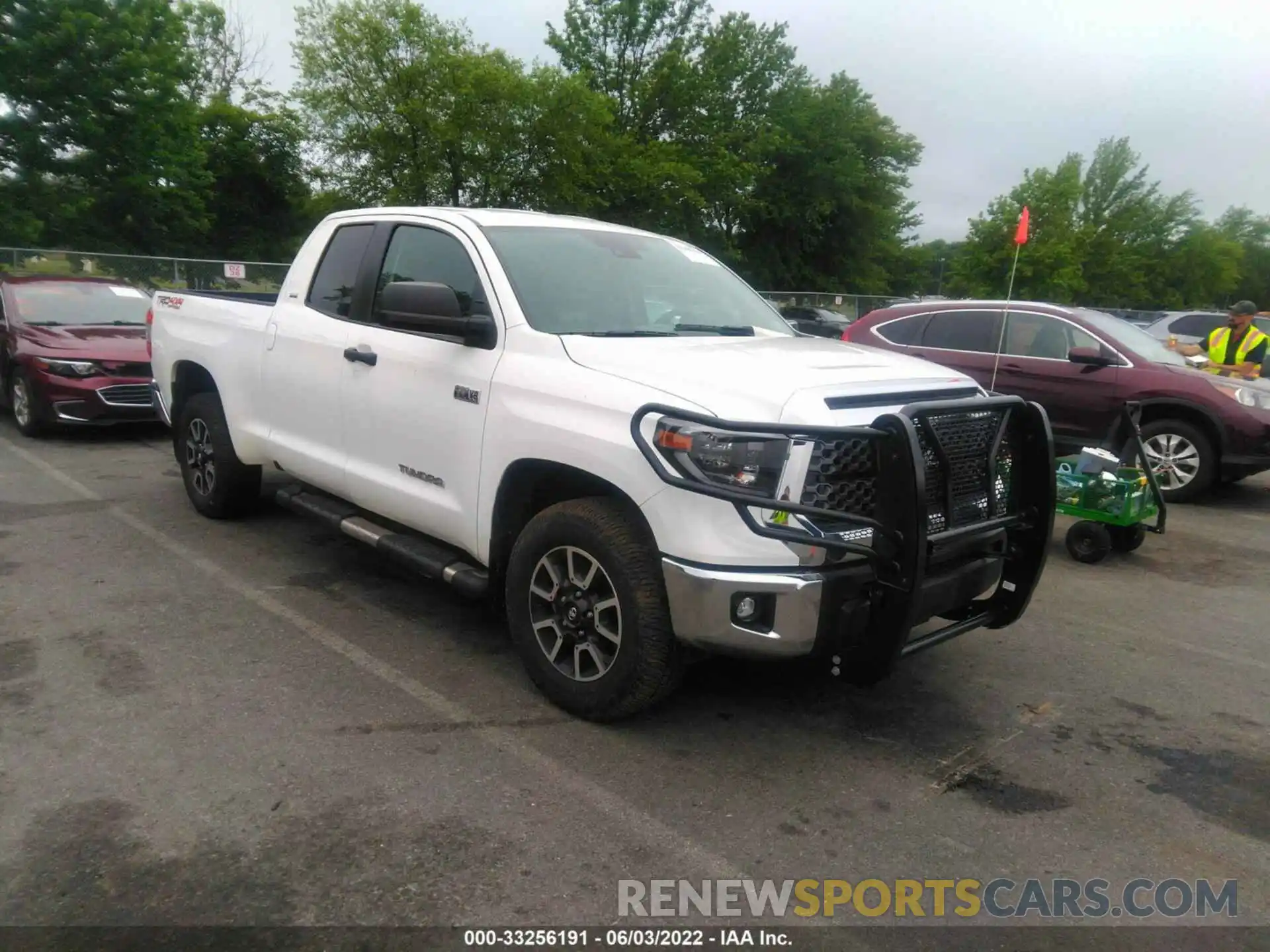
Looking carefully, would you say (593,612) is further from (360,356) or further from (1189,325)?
(1189,325)

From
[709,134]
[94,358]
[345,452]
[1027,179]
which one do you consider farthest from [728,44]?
[345,452]

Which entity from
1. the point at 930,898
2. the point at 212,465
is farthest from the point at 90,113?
the point at 930,898

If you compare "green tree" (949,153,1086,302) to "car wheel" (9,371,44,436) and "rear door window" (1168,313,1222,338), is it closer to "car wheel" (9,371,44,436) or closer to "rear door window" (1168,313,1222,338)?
"rear door window" (1168,313,1222,338)

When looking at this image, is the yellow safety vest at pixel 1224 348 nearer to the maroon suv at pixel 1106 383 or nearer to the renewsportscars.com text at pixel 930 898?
the maroon suv at pixel 1106 383

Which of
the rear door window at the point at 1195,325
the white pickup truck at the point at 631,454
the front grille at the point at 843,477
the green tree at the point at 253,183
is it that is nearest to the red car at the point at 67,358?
the white pickup truck at the point at 631,454

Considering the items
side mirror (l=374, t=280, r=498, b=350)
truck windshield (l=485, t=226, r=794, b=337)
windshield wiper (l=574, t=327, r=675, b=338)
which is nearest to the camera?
side mirror (l=374, t=280, r=498, b=350)

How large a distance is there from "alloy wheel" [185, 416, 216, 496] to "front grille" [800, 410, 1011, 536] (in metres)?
4.48

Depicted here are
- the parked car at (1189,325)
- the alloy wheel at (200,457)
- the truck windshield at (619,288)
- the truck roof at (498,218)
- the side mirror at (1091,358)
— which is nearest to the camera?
the truck windshield at (619,288)

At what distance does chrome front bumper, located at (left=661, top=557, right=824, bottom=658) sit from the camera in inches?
125

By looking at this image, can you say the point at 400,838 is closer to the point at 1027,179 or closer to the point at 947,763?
the point at 947,763

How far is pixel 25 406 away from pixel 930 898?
31.9 ft

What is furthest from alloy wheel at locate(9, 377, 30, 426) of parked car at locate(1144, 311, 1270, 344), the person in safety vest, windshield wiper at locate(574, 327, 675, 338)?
parked car at locate(1144, 311, 1270, 344)

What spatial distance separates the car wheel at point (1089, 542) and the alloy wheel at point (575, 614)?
4319mm

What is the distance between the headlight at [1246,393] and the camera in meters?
8.38
